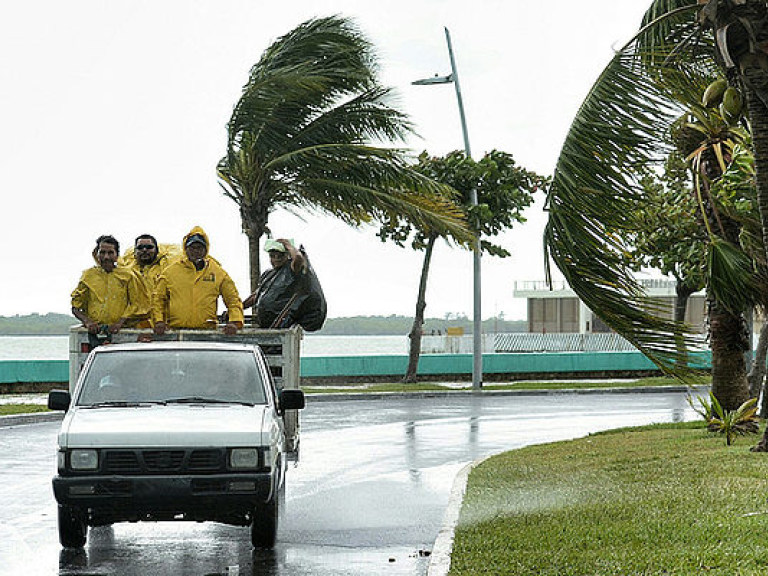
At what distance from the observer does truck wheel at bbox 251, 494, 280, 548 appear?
968 centimetres

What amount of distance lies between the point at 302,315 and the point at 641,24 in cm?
435

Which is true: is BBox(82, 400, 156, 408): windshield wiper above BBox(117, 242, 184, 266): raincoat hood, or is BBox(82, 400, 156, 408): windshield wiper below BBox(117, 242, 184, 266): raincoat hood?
below

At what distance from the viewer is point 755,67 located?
9.79 meters

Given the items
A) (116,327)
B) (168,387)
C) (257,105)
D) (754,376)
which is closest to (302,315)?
(116,327)

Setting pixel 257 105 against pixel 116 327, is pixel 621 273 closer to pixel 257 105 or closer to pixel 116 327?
pixel 116 327

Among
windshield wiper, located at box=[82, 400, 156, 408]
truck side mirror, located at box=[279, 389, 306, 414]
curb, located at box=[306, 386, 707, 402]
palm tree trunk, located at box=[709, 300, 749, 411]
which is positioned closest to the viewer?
windshield wiper, located at box=[82, 400, 156, 408]

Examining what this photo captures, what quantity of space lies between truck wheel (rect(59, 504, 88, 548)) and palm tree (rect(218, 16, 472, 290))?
1657 cm

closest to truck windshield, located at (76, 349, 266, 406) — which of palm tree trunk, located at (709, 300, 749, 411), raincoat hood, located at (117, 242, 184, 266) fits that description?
raincoat hood, located at (117, 242, 184, 266)

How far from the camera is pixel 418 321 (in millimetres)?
36969

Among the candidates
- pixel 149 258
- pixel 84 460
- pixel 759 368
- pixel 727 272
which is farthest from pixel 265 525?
pixel 759 368

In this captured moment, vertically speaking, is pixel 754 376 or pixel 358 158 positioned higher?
pixel 358 158

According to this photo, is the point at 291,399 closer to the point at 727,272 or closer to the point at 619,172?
the point at 619,172

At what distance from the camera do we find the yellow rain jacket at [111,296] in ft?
41.4

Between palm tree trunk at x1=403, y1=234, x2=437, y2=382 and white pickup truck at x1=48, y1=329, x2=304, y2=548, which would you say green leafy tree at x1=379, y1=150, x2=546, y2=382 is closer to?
palm tree trunk at x1=403, y1=234, x2=437, y2=382
